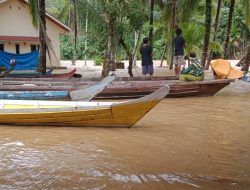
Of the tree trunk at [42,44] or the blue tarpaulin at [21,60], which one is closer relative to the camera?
the tree trunk at [42,44]

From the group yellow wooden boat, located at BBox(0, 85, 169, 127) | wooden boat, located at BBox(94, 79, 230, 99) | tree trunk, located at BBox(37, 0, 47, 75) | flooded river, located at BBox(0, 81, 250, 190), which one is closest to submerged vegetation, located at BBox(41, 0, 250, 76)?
tree trunk, located at BBox(37, 0, 47, 75)

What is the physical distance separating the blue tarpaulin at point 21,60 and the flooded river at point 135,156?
11.2 metres

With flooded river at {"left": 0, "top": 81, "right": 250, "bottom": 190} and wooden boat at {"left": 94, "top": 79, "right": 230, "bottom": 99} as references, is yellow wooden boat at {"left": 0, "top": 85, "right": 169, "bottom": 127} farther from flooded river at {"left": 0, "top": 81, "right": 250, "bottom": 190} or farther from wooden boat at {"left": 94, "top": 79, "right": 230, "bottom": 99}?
wooden boat at {"left": 94, "top": 79, "right": 230, "bottom": 99}

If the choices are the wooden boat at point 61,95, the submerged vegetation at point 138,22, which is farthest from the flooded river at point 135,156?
the submerged vegetation at point 138,22

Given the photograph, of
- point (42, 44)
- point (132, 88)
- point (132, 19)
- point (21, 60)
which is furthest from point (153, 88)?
point (21, 60)

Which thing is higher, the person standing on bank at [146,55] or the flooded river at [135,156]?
the person standing on bank at [146,55]

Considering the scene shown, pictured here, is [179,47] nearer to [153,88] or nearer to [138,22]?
[138,22]

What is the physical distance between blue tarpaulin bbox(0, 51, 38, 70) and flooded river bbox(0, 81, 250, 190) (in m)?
11.2

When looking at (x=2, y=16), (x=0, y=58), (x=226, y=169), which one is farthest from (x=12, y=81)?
(x=2, y=16)

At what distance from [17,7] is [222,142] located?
17.5 metres

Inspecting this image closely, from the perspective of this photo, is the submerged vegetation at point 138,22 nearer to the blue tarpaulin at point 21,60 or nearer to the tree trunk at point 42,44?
the tree trunk at point 42,44

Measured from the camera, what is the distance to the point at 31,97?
900cm

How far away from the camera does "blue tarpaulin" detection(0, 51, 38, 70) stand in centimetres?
1850

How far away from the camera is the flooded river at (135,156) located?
5031 mm
